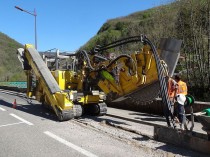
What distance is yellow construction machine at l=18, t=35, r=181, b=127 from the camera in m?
9.09

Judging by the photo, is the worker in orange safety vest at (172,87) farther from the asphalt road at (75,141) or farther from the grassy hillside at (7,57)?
the grassy hillside at (7,57)

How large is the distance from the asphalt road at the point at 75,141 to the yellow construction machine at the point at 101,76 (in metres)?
0.89

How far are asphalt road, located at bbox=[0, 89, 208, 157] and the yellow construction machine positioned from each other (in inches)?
34.9

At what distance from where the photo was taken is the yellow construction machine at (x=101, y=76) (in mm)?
9094

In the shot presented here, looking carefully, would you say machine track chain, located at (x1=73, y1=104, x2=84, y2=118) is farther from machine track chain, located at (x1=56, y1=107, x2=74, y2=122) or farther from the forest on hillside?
the forest on hillside

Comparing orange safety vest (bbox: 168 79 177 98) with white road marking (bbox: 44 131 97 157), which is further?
orange safety vest (bbox: 168 79 177 98)

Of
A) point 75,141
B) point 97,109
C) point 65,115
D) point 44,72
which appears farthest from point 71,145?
point 44,72

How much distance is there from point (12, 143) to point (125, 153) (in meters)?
2.87

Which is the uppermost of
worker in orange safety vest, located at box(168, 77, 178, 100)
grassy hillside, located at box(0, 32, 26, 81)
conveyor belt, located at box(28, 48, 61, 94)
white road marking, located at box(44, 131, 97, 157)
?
grassy hillside, located at box(0, 32, 26, 81)

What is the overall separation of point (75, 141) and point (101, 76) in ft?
11.7

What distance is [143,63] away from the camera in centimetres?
939

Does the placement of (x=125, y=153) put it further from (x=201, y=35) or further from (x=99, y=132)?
(x=201, y=35)

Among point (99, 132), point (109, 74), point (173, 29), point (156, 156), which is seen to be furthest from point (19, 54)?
point (156, 156)

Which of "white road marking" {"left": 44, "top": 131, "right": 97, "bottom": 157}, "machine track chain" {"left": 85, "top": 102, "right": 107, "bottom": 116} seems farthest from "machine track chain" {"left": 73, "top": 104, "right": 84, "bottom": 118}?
"white road marking" {"left": 44, "top": 131, "right": 97, "bottom": 157}
